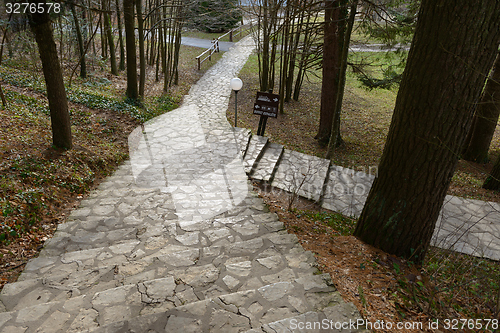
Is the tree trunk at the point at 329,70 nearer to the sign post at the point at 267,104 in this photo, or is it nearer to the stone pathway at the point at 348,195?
the sign post at the point at 267,104

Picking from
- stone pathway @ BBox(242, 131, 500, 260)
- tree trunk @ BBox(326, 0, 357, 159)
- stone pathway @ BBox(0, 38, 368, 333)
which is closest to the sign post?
stone pathway @ BBox(242, 131, 500, 260)

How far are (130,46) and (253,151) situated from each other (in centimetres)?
580

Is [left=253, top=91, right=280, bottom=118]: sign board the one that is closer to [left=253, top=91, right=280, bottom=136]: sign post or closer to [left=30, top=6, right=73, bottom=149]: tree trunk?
[left=253, top=91, right=280, bottom=136]: sign post

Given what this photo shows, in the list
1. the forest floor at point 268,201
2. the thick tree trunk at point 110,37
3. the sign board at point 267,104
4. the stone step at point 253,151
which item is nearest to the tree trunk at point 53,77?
the forest floor at point 268,201

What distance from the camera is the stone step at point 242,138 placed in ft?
25.3

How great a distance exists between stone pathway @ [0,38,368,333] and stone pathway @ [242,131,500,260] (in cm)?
115

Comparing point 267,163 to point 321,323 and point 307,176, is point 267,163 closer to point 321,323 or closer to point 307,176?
point 307,176

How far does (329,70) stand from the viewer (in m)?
9.13

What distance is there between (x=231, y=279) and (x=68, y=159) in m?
4.34

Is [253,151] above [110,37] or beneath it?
beneath

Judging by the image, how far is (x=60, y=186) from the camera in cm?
512

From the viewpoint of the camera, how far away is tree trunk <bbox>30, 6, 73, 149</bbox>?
4.97 metres

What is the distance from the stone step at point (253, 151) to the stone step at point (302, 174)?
601 mm

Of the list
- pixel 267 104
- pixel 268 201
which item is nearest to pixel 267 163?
pixel 267 104
